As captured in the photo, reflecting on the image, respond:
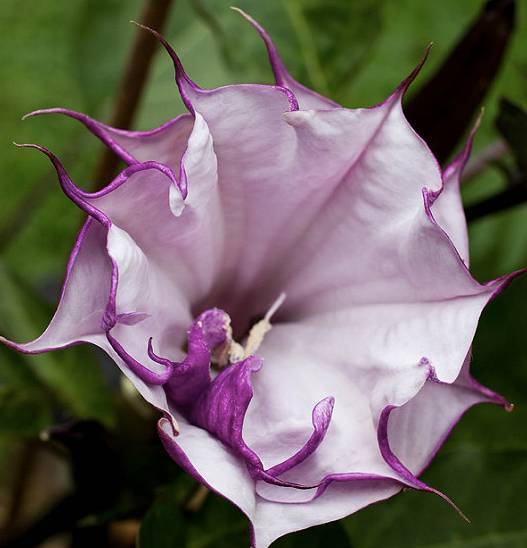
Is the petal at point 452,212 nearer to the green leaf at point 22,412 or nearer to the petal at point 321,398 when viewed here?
the petal at point 321,398

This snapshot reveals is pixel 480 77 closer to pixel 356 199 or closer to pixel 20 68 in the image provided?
pixel 356 199

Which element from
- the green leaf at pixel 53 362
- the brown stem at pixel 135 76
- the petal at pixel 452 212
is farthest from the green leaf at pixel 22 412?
the petal at pixel 452 212

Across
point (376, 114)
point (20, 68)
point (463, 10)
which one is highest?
point (376, 114)

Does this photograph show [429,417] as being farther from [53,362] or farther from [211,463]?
[53,362]

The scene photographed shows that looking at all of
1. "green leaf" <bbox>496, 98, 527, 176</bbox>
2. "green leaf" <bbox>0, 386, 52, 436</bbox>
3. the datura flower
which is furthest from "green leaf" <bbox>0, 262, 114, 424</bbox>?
"green leaf" <bbox>496, 98, 527, 176</bbox>

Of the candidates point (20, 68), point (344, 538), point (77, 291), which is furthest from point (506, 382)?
point (20, 68)

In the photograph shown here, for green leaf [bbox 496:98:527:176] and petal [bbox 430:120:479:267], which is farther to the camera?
green leaf [bbox 496:98:527:176]

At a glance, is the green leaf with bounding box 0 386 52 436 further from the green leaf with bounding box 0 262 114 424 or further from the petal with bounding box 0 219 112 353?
the petal with bounding box 0 219 112 353
